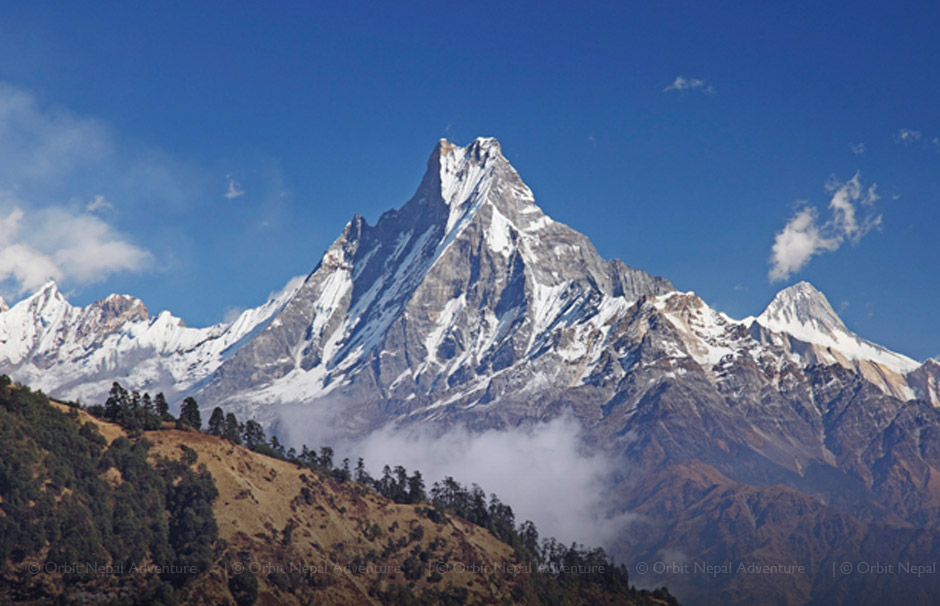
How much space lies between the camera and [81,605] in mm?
197750

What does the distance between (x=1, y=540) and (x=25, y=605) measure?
45.6 ft

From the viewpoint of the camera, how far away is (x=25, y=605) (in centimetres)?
19312

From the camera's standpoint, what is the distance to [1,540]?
199750 millimetres

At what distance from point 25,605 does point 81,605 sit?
9507mm

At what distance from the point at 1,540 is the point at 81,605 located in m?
19.1
